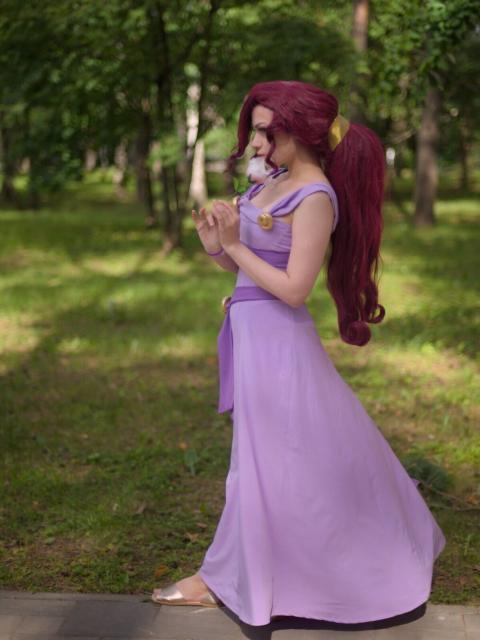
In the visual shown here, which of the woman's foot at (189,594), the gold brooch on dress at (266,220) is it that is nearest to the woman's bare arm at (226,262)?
the gold brooch on dress at (266,220)

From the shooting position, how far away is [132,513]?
5.11 m

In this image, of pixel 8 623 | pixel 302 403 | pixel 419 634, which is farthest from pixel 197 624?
pixel 302 403

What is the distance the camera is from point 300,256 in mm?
3326

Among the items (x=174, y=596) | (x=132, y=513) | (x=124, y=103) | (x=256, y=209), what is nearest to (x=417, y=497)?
(x=174, y=596)

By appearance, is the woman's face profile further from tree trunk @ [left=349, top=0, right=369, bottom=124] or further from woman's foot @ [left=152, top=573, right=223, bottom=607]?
tree trunk @ [left=349, top=0, right=369, bottom=124]

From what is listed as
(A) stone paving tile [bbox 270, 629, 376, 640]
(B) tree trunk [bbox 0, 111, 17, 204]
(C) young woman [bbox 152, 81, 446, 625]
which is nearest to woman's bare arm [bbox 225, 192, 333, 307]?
(C) young woman [bbox 152, 81, 446, 625]

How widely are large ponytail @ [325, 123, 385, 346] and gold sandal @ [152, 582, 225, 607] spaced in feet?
3.68

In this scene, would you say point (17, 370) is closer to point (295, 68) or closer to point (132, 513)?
point (132, 513)

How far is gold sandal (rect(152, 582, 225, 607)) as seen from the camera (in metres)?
3.76

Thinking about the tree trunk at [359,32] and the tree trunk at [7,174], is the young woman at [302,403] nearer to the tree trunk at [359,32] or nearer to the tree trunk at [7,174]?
the tree trunk at [359,32]

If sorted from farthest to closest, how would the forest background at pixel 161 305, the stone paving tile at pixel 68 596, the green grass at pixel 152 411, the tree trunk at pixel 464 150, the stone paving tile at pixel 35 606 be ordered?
the tree trunk at pixel 464 150
the forest background at pixel 161 305
the green grass at pixel 152 411
the stone paving tile at pixel 68 596
the stone paving tile at pixel 35 606

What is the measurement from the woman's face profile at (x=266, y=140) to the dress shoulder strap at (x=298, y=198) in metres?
0.13

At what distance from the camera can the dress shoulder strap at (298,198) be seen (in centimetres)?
333

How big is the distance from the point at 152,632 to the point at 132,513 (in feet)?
5.13
